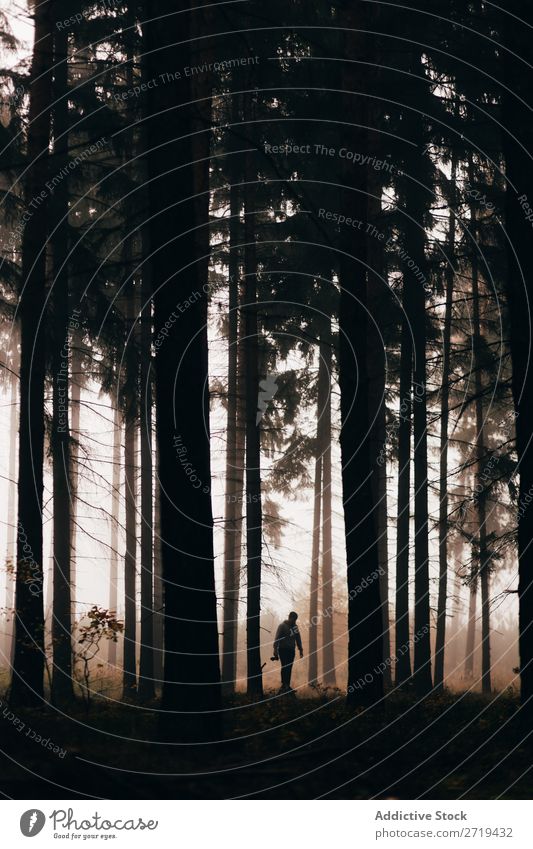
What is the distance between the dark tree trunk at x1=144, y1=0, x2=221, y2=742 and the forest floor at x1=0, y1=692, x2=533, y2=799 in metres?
0.75

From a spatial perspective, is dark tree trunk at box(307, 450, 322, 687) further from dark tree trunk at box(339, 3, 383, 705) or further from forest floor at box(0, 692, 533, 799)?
forest floor at box(0, 692, 533, 799)

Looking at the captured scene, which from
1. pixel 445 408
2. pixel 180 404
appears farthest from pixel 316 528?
pixel 180 404

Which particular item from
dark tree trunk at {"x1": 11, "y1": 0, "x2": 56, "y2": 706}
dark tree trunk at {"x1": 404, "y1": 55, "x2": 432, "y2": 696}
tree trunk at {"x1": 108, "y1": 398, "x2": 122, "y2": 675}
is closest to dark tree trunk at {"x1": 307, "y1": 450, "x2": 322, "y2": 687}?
tree trunk at {"x1": 108, "y1": 398, "x2": 122, "y2": 675}

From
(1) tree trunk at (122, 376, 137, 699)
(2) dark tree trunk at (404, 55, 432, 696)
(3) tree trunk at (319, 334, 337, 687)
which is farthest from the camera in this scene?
(3) tree trunk at (319, 334, 337, 687)

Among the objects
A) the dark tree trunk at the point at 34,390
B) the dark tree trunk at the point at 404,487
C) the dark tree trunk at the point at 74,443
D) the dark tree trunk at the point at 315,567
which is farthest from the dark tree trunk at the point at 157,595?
the dark tree trunk at the point at 315,567

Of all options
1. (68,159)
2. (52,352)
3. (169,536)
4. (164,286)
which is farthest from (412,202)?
(169,536)

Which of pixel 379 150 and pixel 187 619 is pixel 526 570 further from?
pixel 379 150

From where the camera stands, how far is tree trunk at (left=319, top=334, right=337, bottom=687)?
27984 mm

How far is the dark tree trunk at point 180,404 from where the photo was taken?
1055 centimetres

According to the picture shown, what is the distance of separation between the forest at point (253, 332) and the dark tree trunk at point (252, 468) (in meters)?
0.08

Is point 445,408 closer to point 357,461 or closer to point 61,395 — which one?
point 61,395

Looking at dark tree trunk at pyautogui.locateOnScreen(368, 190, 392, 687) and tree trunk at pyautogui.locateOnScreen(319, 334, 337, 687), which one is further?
tree trunk at pyautogui.locateOnScreen(319, 334, 337, 687)

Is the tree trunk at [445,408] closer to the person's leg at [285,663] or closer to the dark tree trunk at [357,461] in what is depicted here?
the dark tree trunk at [357,461]

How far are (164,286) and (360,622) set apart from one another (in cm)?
521
